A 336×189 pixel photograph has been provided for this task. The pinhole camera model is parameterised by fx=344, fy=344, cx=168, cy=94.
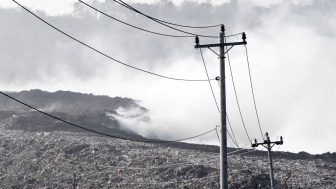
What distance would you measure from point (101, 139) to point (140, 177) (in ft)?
76.4

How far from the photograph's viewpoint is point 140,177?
44438 millimetres

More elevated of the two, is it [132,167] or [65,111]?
[65,111]

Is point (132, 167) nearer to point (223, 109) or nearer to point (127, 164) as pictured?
point (127, 164)

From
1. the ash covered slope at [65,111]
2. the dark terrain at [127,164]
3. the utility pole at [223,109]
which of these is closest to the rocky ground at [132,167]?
the dark terrain at [127,164]

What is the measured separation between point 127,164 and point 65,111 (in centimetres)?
5948

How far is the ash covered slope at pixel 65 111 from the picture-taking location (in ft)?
251

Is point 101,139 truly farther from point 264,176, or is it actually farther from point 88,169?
point 264,176

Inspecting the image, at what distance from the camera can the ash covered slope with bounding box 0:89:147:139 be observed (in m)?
76.6

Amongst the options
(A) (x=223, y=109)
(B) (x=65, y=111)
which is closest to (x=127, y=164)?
(A) (x=223, y=109)

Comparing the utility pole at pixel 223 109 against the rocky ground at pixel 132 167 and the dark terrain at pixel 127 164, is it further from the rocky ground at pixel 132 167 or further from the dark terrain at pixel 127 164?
the rocky ground at pixel 132 167

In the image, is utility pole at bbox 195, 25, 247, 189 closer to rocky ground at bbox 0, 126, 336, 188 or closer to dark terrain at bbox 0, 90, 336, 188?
dark terrain at bbox 0, 90, 336, 188

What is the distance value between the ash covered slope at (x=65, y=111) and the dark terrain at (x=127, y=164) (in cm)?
289

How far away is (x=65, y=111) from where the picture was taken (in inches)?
4082

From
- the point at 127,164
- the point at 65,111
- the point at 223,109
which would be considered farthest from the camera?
the point at 65,111
